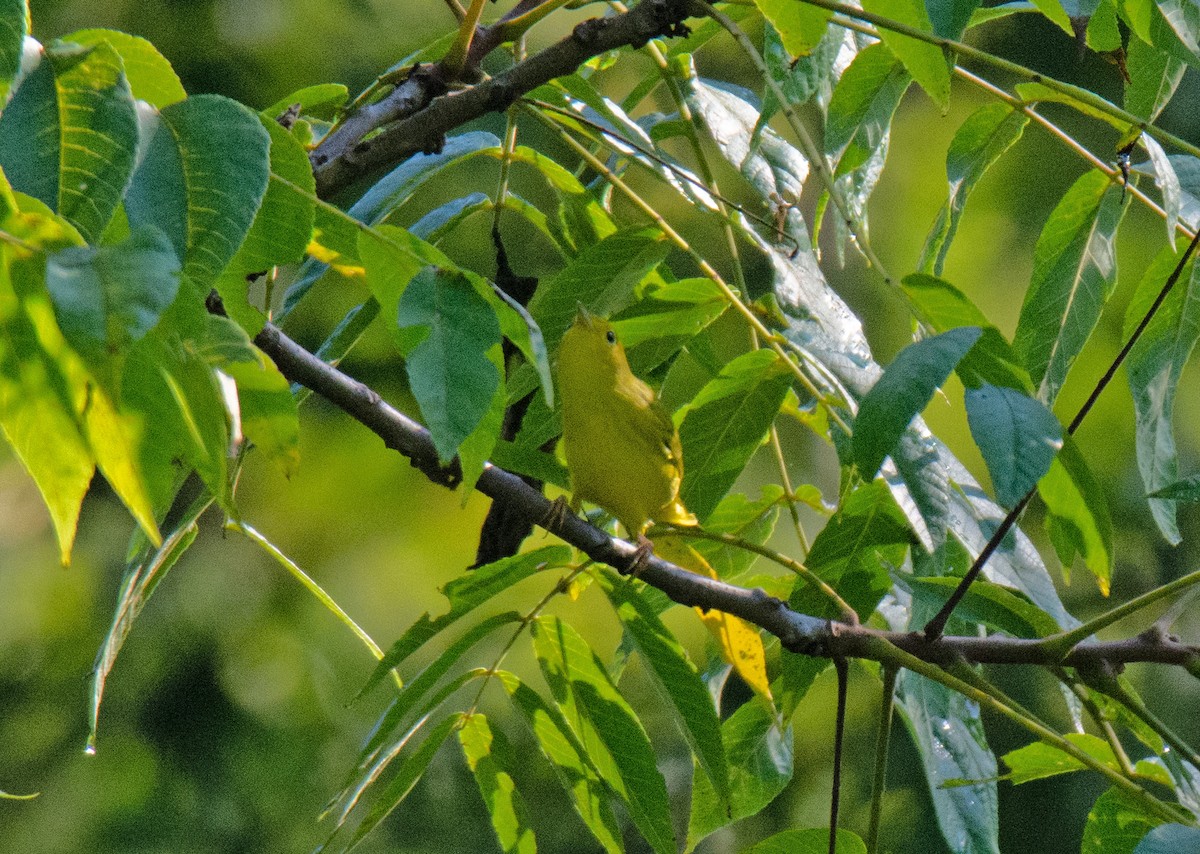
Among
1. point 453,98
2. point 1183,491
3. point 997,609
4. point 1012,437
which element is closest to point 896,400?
point 1012,437

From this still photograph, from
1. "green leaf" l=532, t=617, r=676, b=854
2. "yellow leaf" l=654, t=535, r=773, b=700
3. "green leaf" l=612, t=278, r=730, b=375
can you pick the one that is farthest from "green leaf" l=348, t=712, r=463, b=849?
"green leaf" l=612, t=278, r=730, b=375

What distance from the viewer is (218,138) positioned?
91cm

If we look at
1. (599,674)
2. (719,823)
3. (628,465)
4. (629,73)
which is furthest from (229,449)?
(629,73)

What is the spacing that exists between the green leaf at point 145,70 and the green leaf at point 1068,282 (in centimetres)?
94

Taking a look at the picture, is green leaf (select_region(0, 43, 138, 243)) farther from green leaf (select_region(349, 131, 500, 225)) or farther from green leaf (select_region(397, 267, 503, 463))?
green leaf (select_region(349, 131, 500, 225))

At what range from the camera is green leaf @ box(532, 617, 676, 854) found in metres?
1.41

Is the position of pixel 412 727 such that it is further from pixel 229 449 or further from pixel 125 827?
pixel 125 827

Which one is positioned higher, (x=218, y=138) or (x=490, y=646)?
(x=218, y=138)

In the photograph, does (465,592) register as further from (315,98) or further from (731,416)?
(315,98)

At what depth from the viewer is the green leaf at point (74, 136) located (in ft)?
2.78

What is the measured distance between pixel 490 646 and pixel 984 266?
193 centimetres

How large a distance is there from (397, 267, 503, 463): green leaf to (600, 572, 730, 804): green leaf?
52 centimetres

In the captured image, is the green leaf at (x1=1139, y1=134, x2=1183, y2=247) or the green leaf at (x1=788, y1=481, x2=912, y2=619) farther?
the green leaf at (x1=788, y1=481, x2=912, y2=619)

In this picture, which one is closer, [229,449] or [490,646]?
[229,449]
